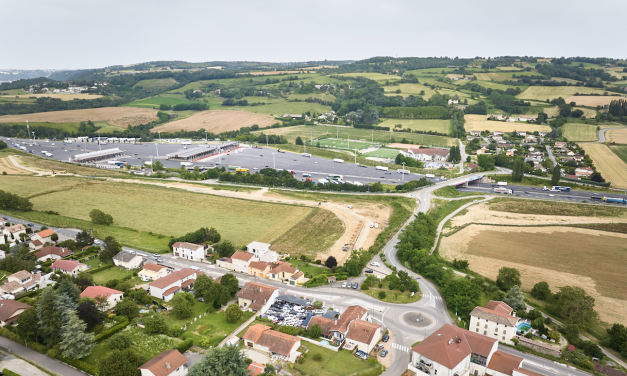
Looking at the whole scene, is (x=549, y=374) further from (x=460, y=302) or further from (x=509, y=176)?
(x=509, y=176)

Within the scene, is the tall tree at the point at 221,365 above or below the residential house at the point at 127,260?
above

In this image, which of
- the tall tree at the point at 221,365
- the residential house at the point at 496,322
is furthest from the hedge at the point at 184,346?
the residential house at the point at 496,322

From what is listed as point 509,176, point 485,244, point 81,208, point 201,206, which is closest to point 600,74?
point 509,176

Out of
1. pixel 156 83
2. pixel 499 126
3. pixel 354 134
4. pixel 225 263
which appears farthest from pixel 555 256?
pixel 156 83

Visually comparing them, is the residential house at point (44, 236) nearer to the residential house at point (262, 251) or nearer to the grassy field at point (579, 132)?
the residential house at point (262, 251)

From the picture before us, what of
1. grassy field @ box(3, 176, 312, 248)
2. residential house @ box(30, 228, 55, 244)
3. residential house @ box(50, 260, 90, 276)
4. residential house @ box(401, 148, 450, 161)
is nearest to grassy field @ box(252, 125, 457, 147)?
residential house @ box(401, 148, 450, 161)
